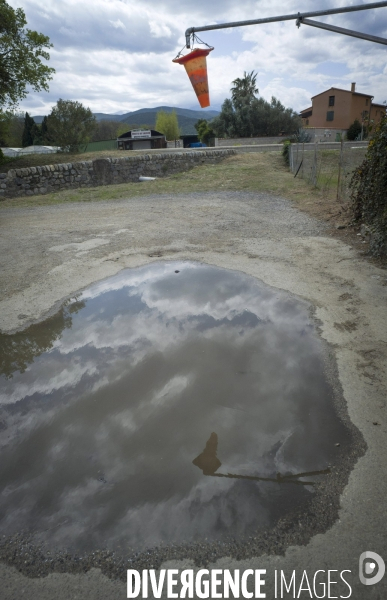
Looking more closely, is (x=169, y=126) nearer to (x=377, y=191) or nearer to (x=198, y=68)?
(x=377, y=191)

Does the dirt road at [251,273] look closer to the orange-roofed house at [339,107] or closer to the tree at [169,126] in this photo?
the orange-roofed house at [339,107]

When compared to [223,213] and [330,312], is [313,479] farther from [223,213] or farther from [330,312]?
[223,213]

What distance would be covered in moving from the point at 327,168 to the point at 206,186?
4592 millimetres

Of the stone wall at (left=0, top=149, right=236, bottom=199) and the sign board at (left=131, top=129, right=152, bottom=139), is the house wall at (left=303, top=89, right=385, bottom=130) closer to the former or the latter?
the sign board at (left=131, top=129, right=152, bottom=139)

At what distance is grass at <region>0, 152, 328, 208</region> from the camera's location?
13297 millimetres

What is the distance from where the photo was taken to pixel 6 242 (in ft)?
26.9

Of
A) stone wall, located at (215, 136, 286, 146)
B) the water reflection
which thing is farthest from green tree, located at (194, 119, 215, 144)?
the water reflection

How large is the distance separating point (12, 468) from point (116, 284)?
334 cm

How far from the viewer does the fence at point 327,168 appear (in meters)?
10.2

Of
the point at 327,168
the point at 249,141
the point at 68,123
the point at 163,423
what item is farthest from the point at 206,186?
the point at 249,141

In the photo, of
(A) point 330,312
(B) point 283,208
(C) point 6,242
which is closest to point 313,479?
(A) point 330,312

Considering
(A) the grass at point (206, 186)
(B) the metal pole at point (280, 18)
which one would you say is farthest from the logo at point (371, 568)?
(A) the grass at point (206, 186)

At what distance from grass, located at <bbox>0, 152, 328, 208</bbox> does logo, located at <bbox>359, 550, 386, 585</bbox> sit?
1087 cm

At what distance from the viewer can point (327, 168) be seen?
1415 cm
